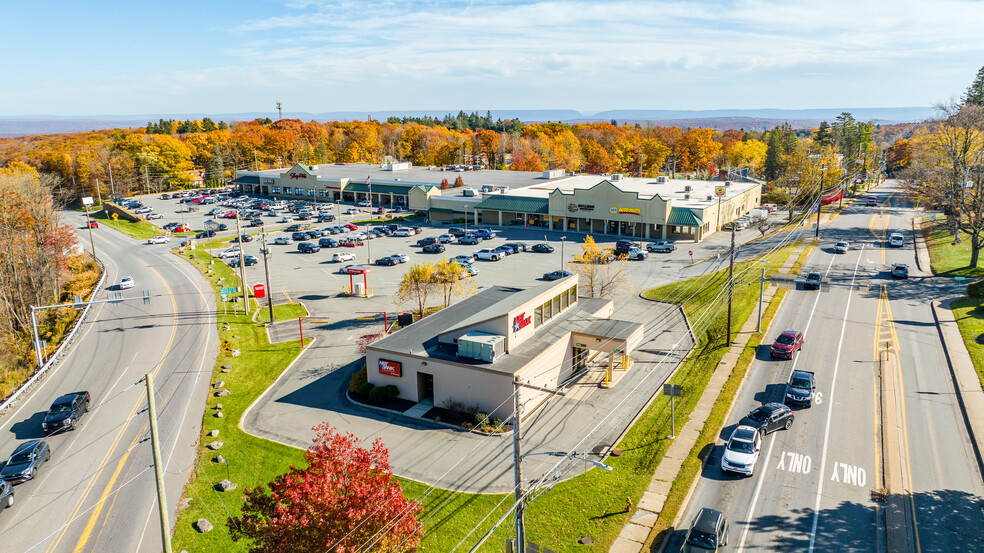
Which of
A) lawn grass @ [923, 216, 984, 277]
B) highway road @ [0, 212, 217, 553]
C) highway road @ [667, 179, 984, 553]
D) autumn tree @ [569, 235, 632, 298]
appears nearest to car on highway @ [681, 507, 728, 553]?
highway road @ [667, 179, 984, 553]

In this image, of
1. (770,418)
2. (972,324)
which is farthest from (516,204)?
(770,418)

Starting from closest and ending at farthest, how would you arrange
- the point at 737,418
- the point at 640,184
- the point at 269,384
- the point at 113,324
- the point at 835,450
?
the point at 835,450 → the point at 737,418 → the point at 269,384 → the point at 113,324 → the point at 640,184

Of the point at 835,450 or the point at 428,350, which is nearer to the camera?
the point at 835,450

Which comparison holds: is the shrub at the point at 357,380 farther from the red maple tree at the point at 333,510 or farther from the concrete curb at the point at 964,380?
the concrete curb at the point at 964,380

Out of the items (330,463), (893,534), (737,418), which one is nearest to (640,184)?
(737,418)

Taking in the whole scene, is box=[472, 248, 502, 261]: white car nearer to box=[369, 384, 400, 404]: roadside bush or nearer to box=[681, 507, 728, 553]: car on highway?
box=[369, 384, 400, 404]: roadside bush

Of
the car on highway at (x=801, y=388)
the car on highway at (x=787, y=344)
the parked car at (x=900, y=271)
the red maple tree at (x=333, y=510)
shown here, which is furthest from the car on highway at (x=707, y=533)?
the parked car at (x=900, y=271)

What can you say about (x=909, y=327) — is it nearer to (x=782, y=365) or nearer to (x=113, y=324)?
(x=782, y=365)
